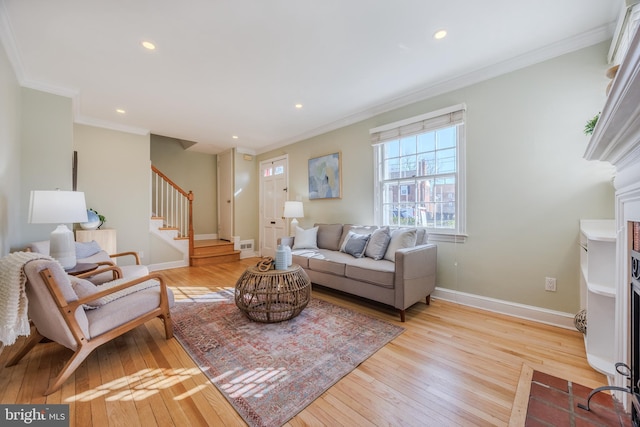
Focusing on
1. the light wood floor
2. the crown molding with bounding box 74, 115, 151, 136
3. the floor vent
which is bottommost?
the light wood floor

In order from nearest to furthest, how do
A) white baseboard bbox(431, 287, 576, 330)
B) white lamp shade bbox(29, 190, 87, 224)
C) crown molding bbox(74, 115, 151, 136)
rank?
white lamp shade bbox(29, 190, 87, 224)
white baseboard bbox(431, 287, 576, 330)
crown molding bbox(74, 115, 151, 136)

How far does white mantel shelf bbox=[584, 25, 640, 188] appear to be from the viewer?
0.76m

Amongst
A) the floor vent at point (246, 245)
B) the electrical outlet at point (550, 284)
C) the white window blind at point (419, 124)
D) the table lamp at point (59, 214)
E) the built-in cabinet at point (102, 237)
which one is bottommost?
the floor vent at point (246, 245)

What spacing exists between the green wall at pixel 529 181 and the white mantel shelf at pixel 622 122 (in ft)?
3.46

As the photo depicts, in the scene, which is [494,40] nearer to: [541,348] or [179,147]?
[541,348]

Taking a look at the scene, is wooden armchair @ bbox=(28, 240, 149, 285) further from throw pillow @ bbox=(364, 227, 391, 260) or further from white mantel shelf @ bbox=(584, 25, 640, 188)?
white mantel shelf @ bbox=(584, 25, 640, 188)

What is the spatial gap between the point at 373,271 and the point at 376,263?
7.7 inches

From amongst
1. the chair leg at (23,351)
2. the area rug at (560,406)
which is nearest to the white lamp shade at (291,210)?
the chair leg at (23,351)

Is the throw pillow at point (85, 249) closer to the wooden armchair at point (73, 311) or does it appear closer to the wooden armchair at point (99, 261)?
the wooden armchair at point (99, 261)

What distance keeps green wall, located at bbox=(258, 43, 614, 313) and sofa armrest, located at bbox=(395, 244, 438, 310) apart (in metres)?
0.36

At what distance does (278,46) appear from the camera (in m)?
2.29

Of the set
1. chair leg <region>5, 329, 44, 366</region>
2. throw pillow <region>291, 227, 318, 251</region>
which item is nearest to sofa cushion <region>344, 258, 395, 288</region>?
throw pillow <region>291, 227, 318, 251</region>

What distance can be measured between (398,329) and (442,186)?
178 cm

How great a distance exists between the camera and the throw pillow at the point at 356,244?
10.5 feet
